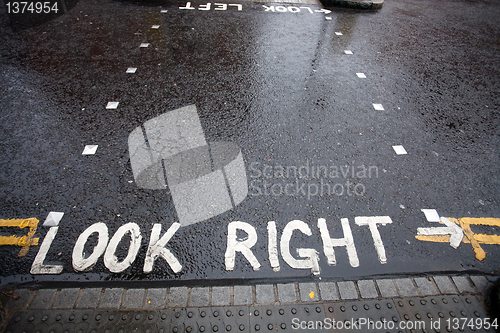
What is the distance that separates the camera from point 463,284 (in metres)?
2.80

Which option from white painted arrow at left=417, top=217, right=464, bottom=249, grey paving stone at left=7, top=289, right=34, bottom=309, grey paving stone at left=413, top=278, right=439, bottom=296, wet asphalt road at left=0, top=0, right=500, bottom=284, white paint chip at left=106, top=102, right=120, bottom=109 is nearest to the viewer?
grey paving stone at left=7, top=289, right=34, bottom=309

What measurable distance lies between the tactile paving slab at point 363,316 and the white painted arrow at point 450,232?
103 centimetres

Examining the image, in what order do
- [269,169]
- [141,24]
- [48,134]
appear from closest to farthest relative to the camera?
[269,169] → [48,134] → [141,24]

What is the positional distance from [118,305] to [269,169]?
89.9 inches

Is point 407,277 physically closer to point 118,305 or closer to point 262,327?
point 262,327

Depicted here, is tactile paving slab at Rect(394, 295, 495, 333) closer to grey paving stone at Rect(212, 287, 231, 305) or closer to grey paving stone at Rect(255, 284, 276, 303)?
grey paving stone at Rect(255, 284, 276, 303)

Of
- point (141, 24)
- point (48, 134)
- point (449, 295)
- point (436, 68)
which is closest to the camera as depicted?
point (449, 295)

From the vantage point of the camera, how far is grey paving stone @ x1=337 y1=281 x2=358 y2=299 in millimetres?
2662

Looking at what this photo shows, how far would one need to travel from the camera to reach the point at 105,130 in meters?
4.16

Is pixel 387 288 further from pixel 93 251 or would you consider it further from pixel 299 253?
pixel 93 251

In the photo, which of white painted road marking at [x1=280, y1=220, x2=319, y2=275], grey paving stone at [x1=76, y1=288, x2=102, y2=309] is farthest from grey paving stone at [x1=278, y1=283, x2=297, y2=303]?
grey paving stone at [x1=76, y1=288, x2=102, y2=309]

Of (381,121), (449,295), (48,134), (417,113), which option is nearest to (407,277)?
(449,295)

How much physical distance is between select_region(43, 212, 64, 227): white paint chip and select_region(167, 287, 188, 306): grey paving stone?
1.60 metres

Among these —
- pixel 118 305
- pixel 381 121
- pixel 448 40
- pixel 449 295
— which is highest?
pixel 448 40
